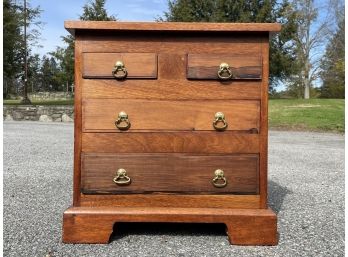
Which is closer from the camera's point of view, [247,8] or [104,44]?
[104,44]

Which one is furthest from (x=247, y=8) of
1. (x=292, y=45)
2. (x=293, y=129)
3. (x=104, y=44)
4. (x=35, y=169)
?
(x=104, y=44)

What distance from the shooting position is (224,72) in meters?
2.28

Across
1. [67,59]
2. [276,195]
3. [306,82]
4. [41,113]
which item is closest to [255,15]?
[306,82]

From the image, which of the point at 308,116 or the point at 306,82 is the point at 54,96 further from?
the point at 308,116

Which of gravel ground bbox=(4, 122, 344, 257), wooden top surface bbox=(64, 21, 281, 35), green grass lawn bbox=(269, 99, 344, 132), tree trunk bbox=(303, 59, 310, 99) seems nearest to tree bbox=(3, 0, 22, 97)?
green grass lawn bbox=(269, 99, 344, 132)

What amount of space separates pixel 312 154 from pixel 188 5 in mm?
21497

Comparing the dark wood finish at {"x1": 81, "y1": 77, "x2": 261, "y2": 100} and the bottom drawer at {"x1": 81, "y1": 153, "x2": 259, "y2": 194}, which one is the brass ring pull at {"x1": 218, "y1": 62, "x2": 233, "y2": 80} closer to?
the dark wood finish at {"x1": 81, "y1": 77, "x2": 261, "y2": 100}

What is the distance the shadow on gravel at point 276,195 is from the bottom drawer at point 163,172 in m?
0.95

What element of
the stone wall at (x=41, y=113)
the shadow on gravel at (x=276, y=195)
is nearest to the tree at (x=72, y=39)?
the stone wall at (x=41, y=113)

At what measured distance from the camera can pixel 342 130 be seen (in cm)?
1243

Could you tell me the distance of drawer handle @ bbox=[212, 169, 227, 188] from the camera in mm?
2301

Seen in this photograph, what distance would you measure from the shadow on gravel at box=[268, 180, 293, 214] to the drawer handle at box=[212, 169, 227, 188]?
933mm

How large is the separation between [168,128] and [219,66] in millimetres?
433

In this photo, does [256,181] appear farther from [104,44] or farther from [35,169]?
[35,169]
